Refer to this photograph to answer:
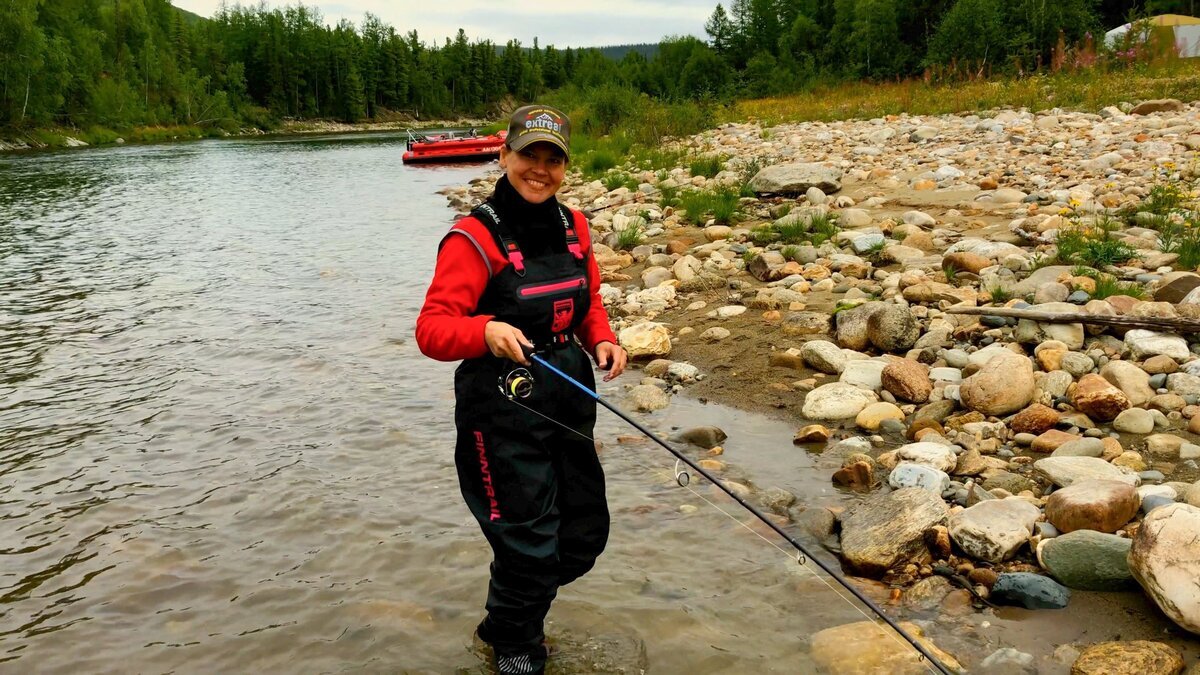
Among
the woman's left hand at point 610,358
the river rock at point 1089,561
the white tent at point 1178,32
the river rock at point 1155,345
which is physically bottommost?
the river rock at point 1089,561

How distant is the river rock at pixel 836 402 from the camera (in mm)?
5734

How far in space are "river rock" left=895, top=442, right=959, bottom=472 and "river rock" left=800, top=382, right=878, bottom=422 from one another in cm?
82

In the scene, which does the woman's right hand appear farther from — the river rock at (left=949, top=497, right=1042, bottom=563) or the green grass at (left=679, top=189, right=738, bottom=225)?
the green grass at (left=679, top=189, right=738, bottom=225)

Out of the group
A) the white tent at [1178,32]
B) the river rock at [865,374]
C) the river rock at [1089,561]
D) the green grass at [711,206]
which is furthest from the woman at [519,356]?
the white tent at [1178,32]

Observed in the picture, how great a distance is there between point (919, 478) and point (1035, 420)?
1050 mm

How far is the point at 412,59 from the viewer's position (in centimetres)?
15588

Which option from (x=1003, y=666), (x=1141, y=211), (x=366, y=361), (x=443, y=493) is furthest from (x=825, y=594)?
(x=1141, y=211)

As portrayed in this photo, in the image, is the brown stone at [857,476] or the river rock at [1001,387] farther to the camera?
the river rock at [1001,387]

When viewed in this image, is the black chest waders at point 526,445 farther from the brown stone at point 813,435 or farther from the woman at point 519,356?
the brown stone at point 813,435

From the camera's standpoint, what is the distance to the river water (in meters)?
3.59

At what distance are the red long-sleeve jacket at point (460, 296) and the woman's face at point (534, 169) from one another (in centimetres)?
22

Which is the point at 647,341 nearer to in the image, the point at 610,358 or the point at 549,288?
the point at 610,358

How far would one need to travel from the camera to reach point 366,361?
26.7ft

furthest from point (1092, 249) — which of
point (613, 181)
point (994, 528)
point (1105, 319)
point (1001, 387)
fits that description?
point (613, 181)
